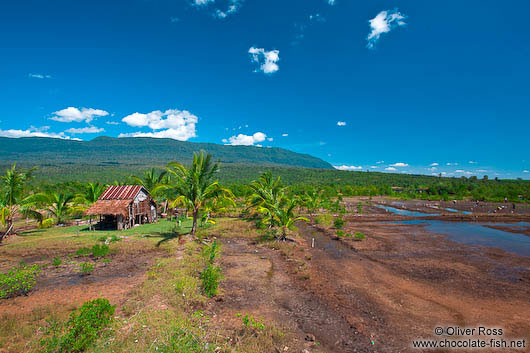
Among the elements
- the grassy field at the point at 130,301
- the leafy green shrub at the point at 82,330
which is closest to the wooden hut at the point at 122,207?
the grassy field at the point at 130,301

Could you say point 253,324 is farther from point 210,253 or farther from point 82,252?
point 82,252

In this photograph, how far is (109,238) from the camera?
16.2m

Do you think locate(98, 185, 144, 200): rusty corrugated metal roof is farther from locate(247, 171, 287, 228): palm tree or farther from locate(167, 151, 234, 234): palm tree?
locate(247, 171, 287, 228): palm tree

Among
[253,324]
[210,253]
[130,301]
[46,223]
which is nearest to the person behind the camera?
[253,324]

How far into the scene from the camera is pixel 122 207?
2038cm

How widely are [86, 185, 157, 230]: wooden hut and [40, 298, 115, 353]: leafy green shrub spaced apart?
50.3 ft

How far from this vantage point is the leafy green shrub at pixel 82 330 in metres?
5.10

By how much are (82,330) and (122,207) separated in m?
16.9

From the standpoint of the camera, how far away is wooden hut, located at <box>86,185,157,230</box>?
65.8ft

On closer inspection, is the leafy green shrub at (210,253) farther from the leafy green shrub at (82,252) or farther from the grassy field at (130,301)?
the leafy green shrub at (82,252)

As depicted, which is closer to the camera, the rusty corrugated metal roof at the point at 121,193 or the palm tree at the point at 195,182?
the palm tree at the point at 195,182

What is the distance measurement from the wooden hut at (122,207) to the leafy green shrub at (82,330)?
15.3 meters

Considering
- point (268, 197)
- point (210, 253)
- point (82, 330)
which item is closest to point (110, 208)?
point (210, 253)

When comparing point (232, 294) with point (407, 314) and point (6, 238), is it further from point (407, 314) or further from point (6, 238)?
point (6, 238)
